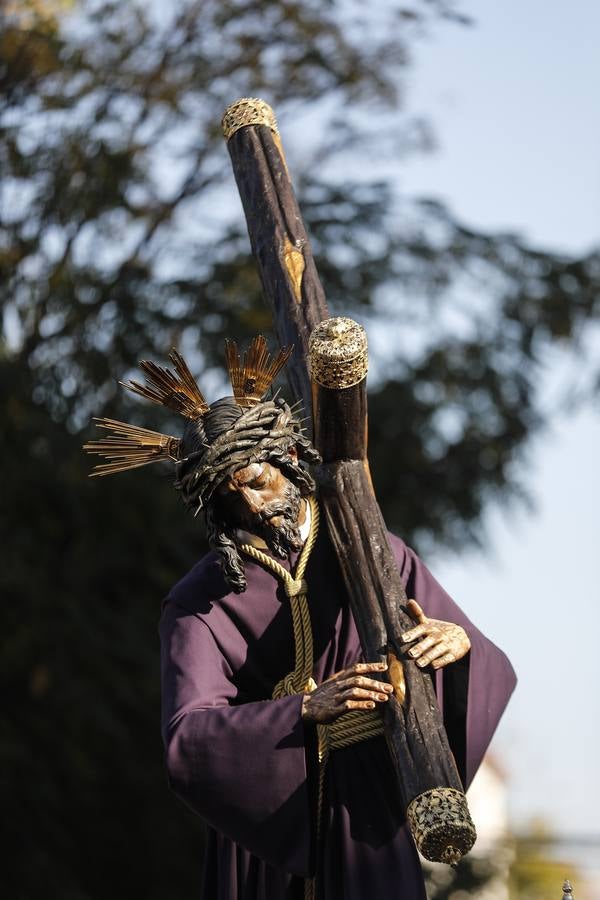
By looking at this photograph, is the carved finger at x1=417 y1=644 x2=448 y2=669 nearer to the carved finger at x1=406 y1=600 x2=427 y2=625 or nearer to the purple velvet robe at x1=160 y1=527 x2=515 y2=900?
the carved finger at x1=406 y1=600 x2=427 y2=625

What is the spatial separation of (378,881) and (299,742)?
38 centimetres

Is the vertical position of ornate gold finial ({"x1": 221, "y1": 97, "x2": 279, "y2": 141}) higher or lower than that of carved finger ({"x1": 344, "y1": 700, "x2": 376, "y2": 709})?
higher

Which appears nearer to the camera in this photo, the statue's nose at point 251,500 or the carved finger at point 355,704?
the carved finger at point 355,704

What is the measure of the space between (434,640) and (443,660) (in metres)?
0.05

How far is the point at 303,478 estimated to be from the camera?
3957 mm

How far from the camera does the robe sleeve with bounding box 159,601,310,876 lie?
369 centimetres

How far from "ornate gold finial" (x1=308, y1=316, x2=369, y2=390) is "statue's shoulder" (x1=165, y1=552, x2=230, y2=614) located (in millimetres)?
566

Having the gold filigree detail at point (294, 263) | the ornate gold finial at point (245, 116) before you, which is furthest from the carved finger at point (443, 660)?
the ornate gold finial at point (245, 116)

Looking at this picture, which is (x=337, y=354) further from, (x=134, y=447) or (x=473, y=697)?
(x=473, y=697)

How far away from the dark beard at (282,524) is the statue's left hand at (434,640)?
33cm

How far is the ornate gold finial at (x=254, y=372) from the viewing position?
13.3 feet

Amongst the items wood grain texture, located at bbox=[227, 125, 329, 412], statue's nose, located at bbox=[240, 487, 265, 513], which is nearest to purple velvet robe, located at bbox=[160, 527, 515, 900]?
statue's nose, located at bbox=[240, 487, 265, 513]

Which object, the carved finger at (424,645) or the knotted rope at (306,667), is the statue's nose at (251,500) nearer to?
the knotted rope at (306,667)

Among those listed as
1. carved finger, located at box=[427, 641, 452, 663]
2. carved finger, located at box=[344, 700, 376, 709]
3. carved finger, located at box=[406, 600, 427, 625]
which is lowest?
carved finger, located at box=[344, 700, 376, 709]
